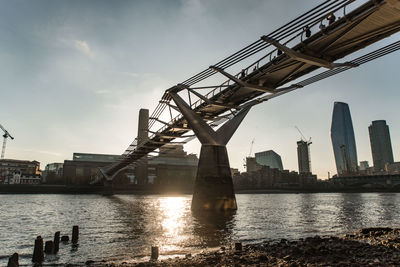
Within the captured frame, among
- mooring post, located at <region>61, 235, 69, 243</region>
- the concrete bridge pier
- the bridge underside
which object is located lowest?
mooring post, located at <region>61, 235, 69, 243</region>

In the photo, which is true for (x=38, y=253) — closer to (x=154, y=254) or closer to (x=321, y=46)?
(x=154, y=254)

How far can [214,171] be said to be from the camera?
33312 millimetres

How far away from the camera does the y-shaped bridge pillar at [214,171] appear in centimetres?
3316

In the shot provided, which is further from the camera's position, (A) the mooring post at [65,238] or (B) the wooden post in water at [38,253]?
(A) the mooring post at [65,238]

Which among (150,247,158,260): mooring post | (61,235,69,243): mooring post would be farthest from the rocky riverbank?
(61,235,69,243): mooring post

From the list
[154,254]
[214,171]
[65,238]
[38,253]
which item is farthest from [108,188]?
[154,254]

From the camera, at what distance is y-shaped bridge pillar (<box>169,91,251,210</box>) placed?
33156mm

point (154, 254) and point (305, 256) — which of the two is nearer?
point (305, 256)

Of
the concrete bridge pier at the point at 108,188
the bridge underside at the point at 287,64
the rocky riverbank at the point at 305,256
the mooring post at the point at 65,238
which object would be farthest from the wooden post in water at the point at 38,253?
the concrete bridge pier at the point at 108,188

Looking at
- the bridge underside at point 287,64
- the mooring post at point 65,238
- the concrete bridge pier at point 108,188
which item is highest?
the bridge underside at point 287,64

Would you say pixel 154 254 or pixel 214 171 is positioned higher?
pixel 214 171

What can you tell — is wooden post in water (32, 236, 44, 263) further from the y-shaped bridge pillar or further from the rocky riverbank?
the y-shaped bridge pillar

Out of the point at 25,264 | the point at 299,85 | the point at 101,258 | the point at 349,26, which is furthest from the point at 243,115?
the point at 25,264

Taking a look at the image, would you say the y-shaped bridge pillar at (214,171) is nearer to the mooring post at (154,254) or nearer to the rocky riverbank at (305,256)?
the rocky riverbank at (305,256)
